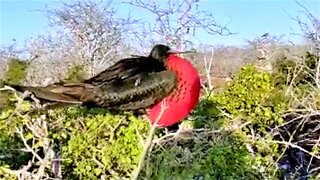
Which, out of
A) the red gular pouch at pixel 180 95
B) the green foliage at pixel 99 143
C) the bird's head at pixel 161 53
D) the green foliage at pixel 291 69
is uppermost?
the bird's head at pixel 161 53

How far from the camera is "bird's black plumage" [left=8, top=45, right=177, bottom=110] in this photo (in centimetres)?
291

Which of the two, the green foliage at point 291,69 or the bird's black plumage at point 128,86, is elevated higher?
the bird's black plumage at point 128,86

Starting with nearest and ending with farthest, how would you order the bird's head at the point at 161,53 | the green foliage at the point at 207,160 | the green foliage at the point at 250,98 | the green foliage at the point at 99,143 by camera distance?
the green foliage at the point at 207,160
the green foliage at the point at 99,143
the bird's head at the point at 161,53
the green foliage at the point at 250,98

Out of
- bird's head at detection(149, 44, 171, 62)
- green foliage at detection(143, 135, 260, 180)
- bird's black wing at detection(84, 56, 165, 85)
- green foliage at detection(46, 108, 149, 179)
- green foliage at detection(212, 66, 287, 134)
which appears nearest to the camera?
green foliage at detection(143, 135, 260, 180)

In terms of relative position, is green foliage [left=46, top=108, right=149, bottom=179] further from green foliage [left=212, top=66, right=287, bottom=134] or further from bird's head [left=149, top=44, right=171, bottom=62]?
green foliage [left=212, top=66, right=287, bottom=134]

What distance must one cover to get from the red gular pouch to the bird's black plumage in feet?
0.10

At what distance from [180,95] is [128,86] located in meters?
0.26

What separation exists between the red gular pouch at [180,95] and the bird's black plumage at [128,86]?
3 centimetres

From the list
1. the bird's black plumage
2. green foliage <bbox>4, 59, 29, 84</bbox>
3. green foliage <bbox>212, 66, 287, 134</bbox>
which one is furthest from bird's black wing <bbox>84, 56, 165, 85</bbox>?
green foliage <bbox>4, 59, 29, 84</bbox>

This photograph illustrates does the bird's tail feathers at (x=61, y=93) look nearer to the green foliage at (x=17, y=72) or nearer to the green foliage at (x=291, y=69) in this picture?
the green foliage at (x=291, y=69)

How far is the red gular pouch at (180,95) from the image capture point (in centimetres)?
278

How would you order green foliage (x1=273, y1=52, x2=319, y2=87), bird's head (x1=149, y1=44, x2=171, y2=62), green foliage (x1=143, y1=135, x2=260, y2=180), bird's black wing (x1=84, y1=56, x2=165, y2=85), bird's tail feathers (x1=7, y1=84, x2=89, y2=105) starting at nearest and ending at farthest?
bird's tail feathers (x1=7, y1=84, x2=89, y2=105), green foliage (x1=143, y1=135, x2=260, y2=180), bird's black wing (x1=84, y1=56, x2=165, y2=85), bird's head (x1=149, y1=44, x2=171, y2=62), green foliage (x1=273, y1=52, x2=319, y2=87)

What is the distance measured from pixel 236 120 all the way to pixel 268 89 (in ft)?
1.19

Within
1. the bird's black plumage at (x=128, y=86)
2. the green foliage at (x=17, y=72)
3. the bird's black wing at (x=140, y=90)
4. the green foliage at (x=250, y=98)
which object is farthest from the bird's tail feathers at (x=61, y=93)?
the green foliage at (x=17, y=72)
